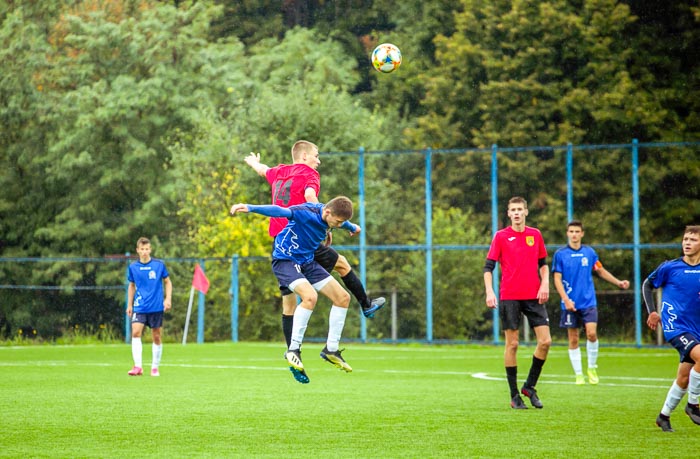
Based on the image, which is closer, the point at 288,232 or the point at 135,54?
the point at 288,232

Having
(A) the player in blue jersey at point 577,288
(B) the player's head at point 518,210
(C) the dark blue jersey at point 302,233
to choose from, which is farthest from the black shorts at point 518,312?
(A) the player in blue jersey at point 577,288

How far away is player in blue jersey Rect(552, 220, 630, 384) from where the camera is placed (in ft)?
54.3

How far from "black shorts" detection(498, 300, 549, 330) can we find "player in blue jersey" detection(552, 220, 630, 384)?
148 inches

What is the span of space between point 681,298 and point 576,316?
245 inches

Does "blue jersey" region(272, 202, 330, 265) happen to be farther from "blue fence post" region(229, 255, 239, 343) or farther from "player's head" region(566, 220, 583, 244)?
"blue fence post" region(229, 255, 239, 343)

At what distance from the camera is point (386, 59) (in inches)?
592

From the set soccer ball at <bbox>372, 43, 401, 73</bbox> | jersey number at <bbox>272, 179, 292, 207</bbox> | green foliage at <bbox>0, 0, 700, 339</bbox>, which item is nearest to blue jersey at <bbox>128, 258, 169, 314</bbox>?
soccer ball at <bbox>372, 43, 401, 73</bbox>

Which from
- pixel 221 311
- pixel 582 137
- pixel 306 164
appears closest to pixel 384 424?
pixel 306 164

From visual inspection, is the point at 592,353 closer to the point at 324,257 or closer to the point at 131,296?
the point at 324,257

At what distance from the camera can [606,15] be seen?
37438 mm

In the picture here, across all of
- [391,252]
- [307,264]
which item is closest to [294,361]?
[307,264]

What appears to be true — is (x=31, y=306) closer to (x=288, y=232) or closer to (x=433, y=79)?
(x=433, y=79)

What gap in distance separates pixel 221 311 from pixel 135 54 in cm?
1370

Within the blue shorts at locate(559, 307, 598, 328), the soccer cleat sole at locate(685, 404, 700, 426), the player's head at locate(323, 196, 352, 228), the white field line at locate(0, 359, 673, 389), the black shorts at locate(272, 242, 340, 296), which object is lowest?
the white field line at locate(0, 359, 673, 389)
